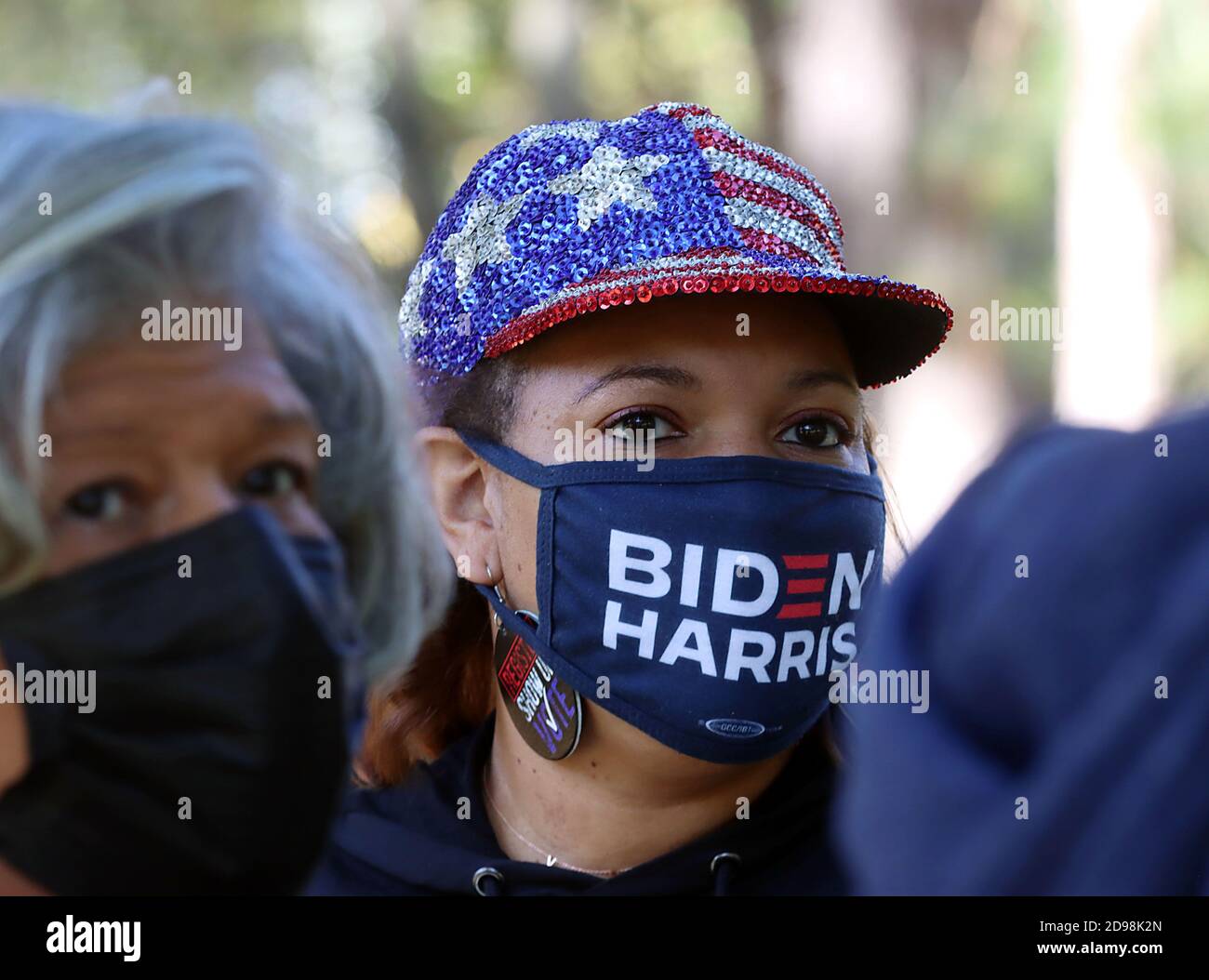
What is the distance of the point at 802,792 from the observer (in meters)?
2.01

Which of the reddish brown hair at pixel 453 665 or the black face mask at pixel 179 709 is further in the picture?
the reddish brown hair at pixel 453 665

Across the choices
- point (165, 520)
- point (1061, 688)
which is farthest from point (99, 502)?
point (1061, 688)

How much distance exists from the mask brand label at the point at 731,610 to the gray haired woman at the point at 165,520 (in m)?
0.36

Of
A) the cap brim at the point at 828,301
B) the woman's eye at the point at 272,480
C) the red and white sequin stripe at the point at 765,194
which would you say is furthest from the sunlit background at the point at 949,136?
the woman's eye at the point at 272,480

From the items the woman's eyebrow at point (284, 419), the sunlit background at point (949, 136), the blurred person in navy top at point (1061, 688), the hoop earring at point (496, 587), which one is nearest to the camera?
the blurred person in navy top at point (1061, 688)

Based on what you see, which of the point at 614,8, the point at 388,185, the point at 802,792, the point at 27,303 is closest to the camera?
the point at 27,303

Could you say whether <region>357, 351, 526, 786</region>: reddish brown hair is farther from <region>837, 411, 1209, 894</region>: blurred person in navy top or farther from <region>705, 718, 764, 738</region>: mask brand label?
<region>837, 411, 1209, 894</region>: blurred person in navy top

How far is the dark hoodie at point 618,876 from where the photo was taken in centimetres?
191

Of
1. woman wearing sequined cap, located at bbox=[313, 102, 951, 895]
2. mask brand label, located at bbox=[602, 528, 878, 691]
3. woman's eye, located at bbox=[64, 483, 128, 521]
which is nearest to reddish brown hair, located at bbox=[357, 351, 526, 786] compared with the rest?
woman wearing sequined cap, located at bbox=[313, 102, 951, 895]

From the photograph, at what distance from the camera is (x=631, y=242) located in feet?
6.29

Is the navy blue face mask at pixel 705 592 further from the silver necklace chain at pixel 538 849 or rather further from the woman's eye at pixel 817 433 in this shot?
the silver necklace chain at pixel 538 849

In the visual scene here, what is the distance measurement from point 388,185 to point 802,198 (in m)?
1.28

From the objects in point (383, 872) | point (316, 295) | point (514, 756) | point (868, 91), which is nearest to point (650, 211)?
point (316, 295)
